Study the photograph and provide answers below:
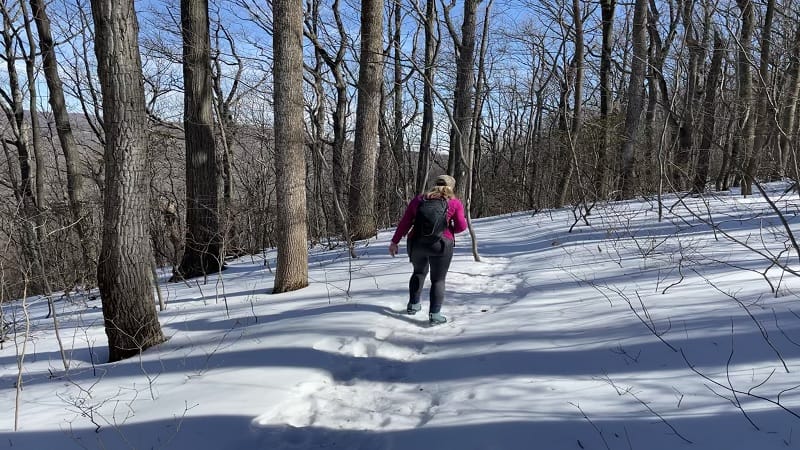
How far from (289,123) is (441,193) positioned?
2446 millimetres

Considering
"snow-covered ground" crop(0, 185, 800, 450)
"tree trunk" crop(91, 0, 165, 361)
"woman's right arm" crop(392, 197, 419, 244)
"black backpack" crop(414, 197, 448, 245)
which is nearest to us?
"snow-covered ground" crop(0, 185, 800, 450)

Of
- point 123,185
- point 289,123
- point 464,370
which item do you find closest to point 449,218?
point 464,370

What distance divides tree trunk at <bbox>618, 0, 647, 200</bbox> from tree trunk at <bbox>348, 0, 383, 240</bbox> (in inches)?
260

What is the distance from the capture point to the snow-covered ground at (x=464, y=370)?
2727 mm

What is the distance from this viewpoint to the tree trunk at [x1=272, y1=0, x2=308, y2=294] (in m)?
6.16

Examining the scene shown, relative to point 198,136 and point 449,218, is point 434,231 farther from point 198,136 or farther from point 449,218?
point 198,136

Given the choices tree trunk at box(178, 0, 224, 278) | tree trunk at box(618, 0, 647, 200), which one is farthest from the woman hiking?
tree trunk at box(618, 0, 647, 200)

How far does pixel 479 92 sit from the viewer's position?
28.9 feet

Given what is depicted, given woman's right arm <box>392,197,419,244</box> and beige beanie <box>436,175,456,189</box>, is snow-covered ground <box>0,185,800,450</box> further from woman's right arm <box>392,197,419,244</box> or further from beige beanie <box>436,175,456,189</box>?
beige beanie <box>436,175,456,189</box>

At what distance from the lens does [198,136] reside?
879 centimetres

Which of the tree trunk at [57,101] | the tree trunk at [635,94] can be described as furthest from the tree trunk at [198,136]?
the tree trunk at [635,94]

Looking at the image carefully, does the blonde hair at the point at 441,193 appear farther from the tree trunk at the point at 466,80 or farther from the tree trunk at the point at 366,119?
the tree trunk at the point at 366,119

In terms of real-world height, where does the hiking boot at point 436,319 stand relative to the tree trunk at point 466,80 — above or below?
below

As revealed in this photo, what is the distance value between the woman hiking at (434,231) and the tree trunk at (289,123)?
1.89 meters
